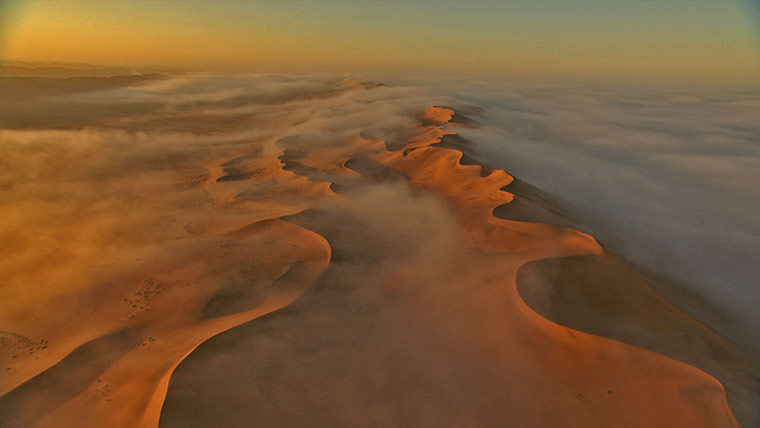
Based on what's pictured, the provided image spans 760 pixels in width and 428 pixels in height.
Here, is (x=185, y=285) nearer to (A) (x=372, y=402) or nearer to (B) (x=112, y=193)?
(A) (x=372, y=402)

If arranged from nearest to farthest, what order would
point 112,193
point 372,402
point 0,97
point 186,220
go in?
point 372,402
point 186,220
point 112,193
point 0,97

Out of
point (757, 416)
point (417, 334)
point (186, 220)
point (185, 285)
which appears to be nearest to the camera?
point (757, 416)

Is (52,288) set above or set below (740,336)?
above

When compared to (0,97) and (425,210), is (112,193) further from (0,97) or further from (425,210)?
(0,97)

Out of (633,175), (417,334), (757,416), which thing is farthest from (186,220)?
(633,175)

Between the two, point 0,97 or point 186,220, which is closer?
point 186,220

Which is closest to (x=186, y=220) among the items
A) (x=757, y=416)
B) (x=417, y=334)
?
(x=417, y=334)
